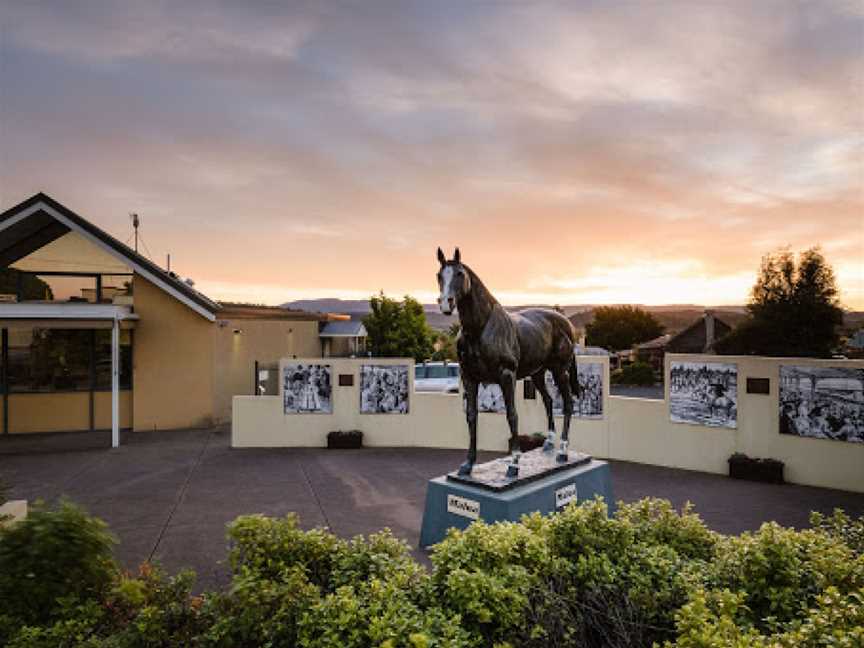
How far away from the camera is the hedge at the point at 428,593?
3.21 metres

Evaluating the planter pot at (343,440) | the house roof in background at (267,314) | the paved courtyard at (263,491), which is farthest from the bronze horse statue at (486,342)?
the house roof in background at (267,314)

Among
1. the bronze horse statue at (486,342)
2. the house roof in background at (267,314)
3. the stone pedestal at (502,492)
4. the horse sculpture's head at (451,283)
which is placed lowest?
the stone pedestal at (502,492)

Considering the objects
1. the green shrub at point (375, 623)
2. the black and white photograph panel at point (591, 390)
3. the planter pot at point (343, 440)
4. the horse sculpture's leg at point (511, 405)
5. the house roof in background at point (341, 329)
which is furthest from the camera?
the house roof in background at point (341, 329)

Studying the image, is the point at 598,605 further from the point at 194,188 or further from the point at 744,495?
the point at 194,188

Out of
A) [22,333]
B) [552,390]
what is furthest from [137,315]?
[552,390]

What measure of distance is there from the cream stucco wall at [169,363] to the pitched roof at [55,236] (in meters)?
0.81

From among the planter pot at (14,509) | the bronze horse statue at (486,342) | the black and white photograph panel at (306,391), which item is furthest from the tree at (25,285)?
the bronze horse statue at (486,342)

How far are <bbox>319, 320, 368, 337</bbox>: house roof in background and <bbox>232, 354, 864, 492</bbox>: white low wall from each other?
1191 cm

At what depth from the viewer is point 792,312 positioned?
128 feet

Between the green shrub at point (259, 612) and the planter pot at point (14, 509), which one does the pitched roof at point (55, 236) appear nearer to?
the planter pot at point (14, 509)

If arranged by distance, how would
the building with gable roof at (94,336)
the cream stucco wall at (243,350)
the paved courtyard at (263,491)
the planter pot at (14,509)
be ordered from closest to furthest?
the planter pot at (14,509)
the paved courtyard at (263,491)
the building with gable roof at (94,336)
the cream stucco wall at (243,350)

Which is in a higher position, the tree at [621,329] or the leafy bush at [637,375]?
the tree at [621,329]

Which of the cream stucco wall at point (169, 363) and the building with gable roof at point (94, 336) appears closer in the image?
the building with gable roof at point (94, 336)

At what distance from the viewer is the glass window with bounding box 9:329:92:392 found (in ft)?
50.9
